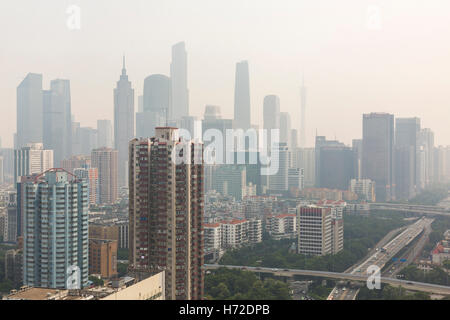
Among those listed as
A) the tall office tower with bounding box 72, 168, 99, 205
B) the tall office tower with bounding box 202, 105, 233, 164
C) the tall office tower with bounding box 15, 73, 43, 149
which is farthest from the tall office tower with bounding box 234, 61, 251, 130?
the tall office tower with bounding box 72, 168, 99, 205

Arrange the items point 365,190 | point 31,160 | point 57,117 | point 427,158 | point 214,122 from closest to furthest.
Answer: point 57,117 → point 214,122 → point 31,160 → point 427,158 → point 365,190

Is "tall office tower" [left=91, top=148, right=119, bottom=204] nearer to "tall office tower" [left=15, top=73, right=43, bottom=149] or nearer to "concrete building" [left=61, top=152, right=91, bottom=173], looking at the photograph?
"concrete building" [left=61, top=152, right=91, bottom=173]

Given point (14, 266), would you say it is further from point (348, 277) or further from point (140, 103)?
point (348, 277)

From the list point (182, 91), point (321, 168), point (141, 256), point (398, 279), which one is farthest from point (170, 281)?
point (321, 168)

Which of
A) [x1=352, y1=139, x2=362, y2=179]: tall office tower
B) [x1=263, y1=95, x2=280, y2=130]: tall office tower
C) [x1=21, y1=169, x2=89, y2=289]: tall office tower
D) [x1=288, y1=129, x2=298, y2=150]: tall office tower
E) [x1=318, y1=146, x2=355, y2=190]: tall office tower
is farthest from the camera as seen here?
[x1=352, y1=139, x2=362, y2=179]: tall office tower

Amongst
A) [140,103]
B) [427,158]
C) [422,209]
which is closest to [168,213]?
[140,103]

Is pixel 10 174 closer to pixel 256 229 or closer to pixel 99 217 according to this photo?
pixel 99 217
